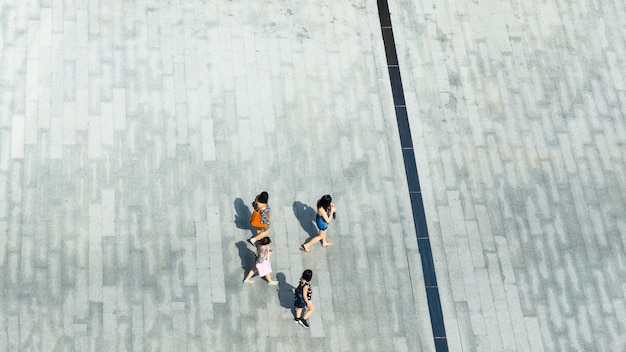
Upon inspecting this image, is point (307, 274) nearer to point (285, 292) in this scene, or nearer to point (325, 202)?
point (285, 292)

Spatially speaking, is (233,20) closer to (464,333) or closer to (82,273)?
(82,273)

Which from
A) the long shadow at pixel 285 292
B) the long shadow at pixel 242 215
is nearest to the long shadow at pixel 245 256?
the long shadow at pixel 242 215

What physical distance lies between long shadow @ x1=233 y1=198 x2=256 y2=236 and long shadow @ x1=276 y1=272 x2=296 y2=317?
105 centimetres

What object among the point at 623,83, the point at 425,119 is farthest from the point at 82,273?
the point at 623,83

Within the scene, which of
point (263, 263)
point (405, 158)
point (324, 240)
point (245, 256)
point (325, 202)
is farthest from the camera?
point (405, 158)

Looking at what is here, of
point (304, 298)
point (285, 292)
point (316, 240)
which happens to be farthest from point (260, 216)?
point (304, 298)

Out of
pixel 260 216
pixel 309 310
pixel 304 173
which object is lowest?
pixel 309 310

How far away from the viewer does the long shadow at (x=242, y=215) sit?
49.7ft

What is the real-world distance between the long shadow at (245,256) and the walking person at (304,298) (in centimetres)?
127

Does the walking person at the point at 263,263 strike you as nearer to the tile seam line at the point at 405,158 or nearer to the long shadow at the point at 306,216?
the long shadow at the point at 306,216

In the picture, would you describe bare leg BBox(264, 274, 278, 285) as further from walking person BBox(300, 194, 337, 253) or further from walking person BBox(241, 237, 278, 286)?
walking person BBox(300, 194, 337, 253)

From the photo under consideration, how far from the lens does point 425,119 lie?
1673cm

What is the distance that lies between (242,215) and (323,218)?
175cm

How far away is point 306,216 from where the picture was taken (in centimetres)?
1543
